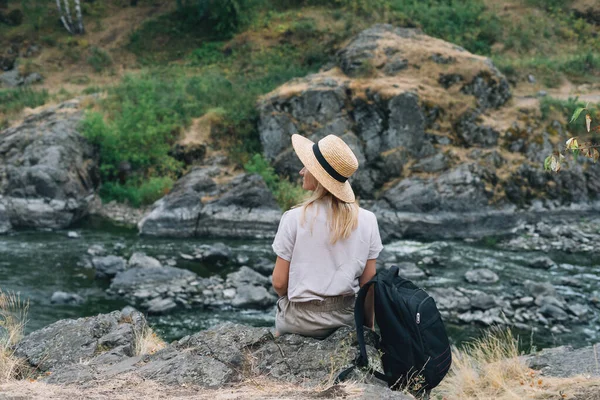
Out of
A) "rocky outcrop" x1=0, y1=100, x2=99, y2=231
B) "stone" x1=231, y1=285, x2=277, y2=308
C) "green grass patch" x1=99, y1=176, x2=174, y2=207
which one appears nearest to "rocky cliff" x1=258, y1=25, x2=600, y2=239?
"green grass patch" x1=99, y1=176, x2=174, y2=207

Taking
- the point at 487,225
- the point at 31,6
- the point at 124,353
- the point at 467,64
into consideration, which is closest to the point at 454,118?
the point at 467,64

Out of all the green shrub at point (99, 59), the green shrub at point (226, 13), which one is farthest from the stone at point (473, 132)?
the green shrub at point (99, 59)

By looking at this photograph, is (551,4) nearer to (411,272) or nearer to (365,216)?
(411,272)

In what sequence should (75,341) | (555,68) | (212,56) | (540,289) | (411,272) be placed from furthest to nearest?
1. (212,56)
2. (555,68)
3. (411,272)
4. (540,289)
5. (75,341)

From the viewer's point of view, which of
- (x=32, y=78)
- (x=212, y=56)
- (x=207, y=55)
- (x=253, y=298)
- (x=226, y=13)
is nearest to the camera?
(x=253, y=298)

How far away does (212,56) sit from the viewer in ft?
104

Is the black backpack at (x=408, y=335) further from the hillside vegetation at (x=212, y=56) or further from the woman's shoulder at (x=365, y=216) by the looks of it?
the hillside vegetation at (x=212, y=56)

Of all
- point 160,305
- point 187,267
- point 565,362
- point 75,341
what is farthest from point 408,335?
point 187,267

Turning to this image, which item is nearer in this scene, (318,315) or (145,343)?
(318,315)

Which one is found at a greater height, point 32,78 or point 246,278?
point 32,78

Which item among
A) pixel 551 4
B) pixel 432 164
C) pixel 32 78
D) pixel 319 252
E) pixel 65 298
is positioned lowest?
pixel 432 164

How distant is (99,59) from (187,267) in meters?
21.3

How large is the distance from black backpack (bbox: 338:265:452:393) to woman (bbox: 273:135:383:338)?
0.24 m

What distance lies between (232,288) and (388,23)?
20.5 meters
